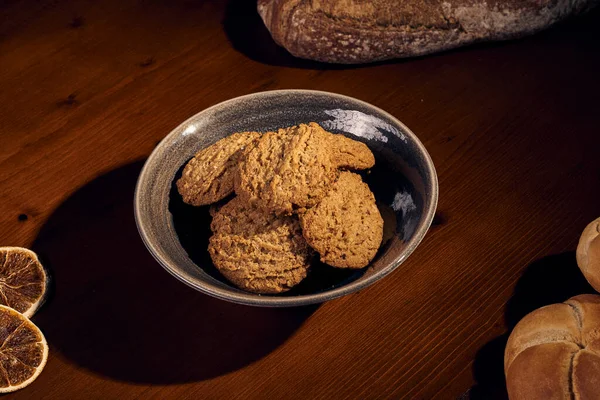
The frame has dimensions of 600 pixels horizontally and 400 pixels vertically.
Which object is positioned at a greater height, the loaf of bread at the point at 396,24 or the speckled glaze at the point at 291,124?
the loaf of bread at the point at 396,24

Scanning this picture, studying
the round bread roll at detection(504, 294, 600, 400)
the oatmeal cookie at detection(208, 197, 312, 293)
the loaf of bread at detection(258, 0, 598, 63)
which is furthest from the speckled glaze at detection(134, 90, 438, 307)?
the loaf of bread at detection(258, 0, 598, 63)

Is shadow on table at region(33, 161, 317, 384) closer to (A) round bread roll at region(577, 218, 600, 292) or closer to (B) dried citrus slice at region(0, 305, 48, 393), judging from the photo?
(B) dried citrus slice at region(0, 305, 48, 393)

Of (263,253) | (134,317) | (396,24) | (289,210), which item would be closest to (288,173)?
(289,210)

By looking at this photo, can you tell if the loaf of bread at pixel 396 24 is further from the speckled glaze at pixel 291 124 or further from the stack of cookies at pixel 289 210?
the stack of cookies at pixel 289 210

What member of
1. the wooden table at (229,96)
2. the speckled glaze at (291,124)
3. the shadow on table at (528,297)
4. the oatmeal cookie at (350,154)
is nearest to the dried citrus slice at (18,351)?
the wooden table at (229,96)

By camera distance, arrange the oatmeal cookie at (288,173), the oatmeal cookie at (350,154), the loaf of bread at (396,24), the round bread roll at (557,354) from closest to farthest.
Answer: the round bread roll at (557,354) < the oatmeal cookie at (288,173) < the oatmeal cookie at (350,154) < the loaf of bread at (396,24)

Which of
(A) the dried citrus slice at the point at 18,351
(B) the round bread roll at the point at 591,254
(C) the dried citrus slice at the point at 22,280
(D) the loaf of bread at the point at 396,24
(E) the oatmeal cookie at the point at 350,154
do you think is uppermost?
(D) the loaf of bread at the point at 396,24

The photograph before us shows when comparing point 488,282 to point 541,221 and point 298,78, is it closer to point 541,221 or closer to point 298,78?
point 541,221
